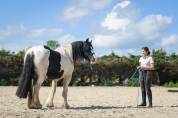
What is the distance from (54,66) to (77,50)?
118cm

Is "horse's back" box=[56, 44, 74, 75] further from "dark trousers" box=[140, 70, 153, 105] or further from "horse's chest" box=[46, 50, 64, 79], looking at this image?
"dark trousers" box=[140, 70, 153, 105]

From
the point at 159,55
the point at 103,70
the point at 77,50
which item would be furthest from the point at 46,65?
the point at 159,55

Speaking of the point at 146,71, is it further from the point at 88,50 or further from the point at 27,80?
the point at 27,80

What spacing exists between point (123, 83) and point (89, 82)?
7.15 ft

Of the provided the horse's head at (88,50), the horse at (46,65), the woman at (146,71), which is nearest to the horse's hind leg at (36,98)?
the horse at (46,65)

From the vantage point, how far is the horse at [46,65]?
1354 centimetres

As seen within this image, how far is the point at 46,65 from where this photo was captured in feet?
45.6

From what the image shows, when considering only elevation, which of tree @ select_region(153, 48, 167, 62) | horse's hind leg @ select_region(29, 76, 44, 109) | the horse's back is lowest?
horse's hind leg @ select_region(29, 76, 44, 109)

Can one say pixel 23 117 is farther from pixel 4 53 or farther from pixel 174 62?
pixel 174 62

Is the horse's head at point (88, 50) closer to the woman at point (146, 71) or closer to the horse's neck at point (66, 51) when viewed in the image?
the horse's neck at point (66, 51)

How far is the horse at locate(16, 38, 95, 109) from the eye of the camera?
44.4 feet

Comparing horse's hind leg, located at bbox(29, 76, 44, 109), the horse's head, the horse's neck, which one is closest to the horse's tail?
horse's hind leg, located at bbox(29, 76, 44, 109)

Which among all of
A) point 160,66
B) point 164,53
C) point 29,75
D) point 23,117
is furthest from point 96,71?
point 23,117

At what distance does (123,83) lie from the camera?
3123 cm
